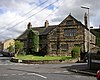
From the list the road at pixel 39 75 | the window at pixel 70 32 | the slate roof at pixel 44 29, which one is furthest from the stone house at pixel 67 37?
the road at pixel 39 75

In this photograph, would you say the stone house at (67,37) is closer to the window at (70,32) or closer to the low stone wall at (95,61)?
the window at (70,32)

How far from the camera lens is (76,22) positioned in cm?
5056

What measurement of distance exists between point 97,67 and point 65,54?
29.6m

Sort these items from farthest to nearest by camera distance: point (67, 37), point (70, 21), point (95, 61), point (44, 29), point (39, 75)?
point (44, 29) < point (67, 37) < point (70, 21) < point (95, 61) < point (39, 75)

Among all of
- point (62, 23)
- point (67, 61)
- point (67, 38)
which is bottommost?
point (67, 61)

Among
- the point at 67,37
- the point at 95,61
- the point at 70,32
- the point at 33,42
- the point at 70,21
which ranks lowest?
the point at 95,61

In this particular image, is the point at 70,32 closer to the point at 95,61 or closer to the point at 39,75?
the point at 95,61

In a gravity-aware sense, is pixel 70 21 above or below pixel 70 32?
above

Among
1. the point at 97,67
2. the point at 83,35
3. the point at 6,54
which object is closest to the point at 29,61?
the point at 97,67

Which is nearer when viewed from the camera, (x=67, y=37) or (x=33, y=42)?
(x=67, y=37)

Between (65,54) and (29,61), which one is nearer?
(29,61)

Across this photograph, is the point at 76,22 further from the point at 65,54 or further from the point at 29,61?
the point at 29,61

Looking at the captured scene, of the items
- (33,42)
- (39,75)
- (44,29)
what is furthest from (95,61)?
(44,29)

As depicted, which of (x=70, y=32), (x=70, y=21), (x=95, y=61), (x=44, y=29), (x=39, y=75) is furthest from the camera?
(x=44, y=29)
